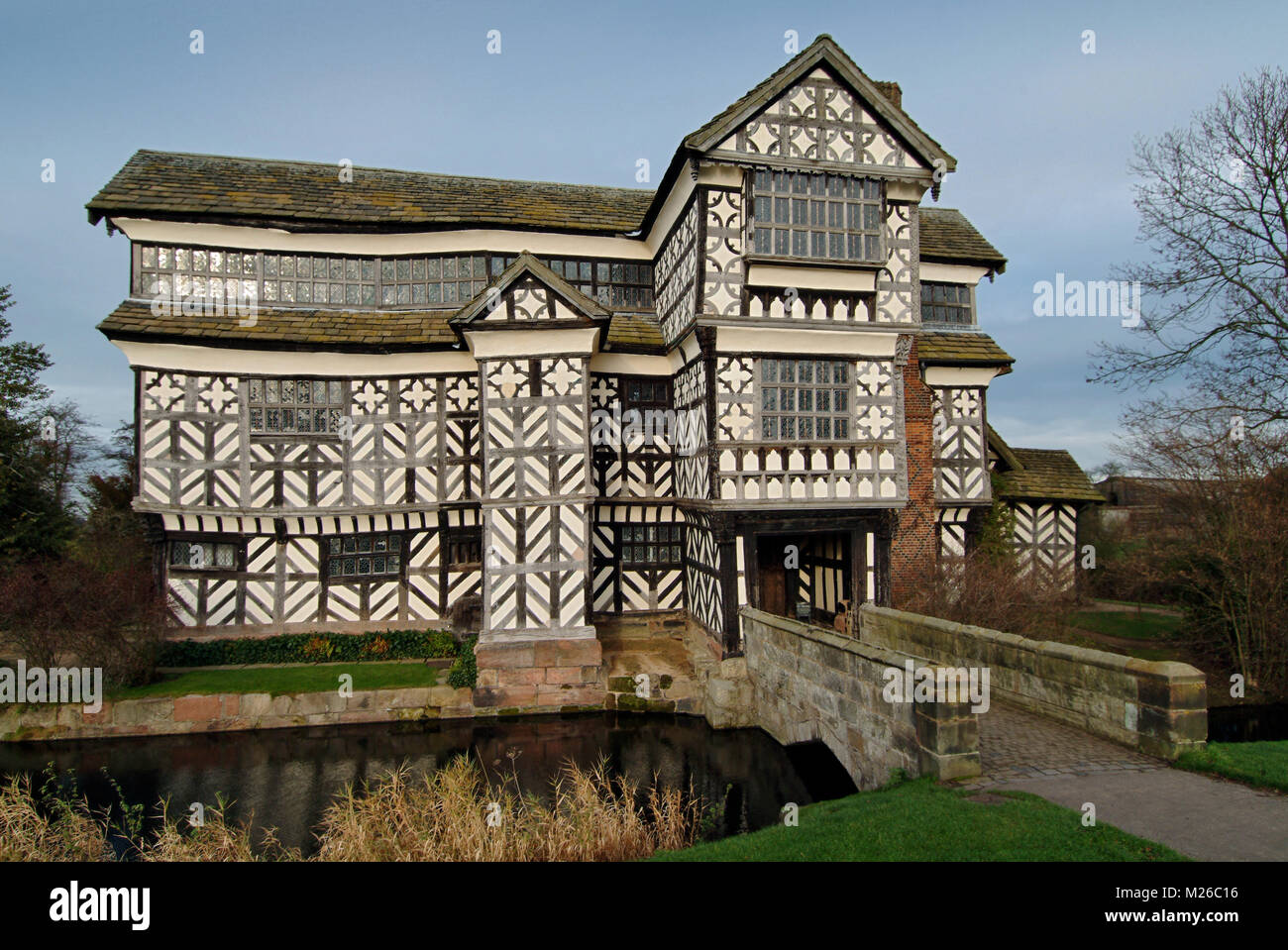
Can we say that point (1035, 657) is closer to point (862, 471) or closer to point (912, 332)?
point (862, 471)

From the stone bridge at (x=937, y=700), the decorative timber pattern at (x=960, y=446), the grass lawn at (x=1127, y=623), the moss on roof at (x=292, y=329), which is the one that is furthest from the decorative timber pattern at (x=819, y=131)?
the grass lawn at (x=1127, y=623)

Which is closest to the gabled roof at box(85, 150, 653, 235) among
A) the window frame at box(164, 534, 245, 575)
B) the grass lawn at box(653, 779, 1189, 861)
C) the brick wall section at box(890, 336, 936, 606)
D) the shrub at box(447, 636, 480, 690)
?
the window frame at box(164, 534, 245, 575)

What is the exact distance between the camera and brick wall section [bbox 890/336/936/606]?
44.3 ft

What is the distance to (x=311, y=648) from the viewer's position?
13.9 metres

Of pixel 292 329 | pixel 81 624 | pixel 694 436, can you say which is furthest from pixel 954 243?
pixel 81 624

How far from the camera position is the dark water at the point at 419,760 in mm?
8930

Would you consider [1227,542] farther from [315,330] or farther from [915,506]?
[315,330]

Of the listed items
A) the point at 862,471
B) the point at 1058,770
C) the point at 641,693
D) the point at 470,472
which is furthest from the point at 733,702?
the point at 470,472

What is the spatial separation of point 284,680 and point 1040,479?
18.5 metres

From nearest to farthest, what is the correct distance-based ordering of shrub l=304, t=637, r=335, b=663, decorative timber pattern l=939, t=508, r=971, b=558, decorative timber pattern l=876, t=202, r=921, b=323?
decorative timber pattern l=876, t=202, r=921, b=323
shrub l=304, t=637, r=335, b=663
decorative timber pattern l=939, t=508, r=971, b=558

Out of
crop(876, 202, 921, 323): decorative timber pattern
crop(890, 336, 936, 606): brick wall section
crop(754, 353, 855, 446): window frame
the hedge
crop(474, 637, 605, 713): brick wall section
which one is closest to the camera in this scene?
crop(474, 637, 605, 713): brick wall section

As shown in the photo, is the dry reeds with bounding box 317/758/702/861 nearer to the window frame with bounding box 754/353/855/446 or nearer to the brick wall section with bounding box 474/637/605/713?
the brick wall section with bounding box 474/637/605/713

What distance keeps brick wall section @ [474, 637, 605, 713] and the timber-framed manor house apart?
0.17 metres
